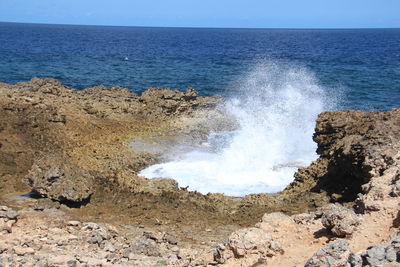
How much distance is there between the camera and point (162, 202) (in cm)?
1258

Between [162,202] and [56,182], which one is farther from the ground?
[56,182]

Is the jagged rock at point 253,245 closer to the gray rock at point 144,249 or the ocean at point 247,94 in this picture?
the gray rock at point 144,249

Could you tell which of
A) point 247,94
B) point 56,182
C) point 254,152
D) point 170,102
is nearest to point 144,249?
point 56,182

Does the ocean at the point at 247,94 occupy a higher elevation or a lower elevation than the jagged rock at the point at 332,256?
lower

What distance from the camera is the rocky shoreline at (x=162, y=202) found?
751 cm

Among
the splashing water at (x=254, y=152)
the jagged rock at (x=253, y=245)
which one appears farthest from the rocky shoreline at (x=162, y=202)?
the splashing water at (x=254, y=152)

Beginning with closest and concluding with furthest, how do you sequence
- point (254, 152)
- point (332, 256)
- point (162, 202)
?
point (332, 256)
point (162, 202)
point (254, 152)

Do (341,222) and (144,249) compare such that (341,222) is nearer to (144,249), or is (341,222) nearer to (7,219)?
(144,249)

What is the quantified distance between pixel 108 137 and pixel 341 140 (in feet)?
30.3

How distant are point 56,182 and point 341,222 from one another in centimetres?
758

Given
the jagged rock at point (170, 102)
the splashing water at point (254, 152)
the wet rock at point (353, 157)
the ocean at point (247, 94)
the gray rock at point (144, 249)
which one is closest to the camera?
the gray rock at point (144, 249)

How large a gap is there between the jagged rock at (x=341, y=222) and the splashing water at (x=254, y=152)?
6.44 m

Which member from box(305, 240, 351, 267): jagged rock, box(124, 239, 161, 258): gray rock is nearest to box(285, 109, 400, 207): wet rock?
box(305, 240, 351, 267): jagged rock

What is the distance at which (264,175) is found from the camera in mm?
15891
